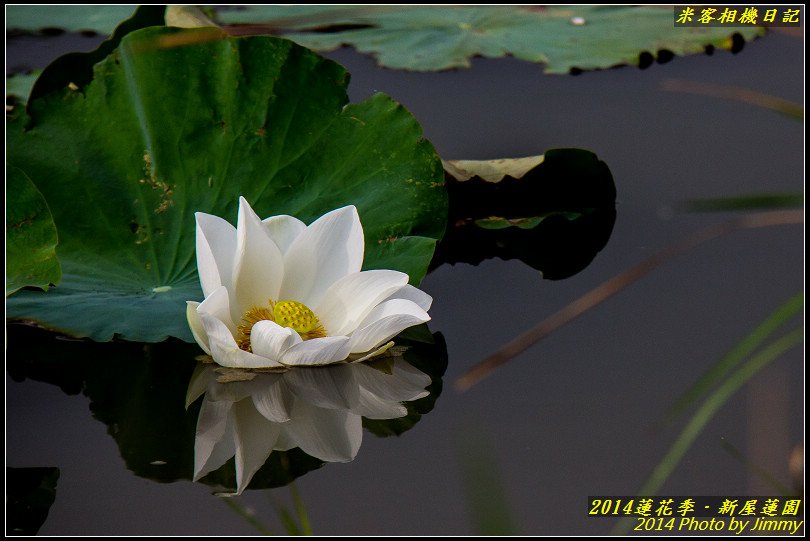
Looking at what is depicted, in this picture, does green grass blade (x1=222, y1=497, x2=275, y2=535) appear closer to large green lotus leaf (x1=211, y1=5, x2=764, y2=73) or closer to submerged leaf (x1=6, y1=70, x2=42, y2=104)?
submerged leaf (x1=6, y1=70, x2=42, y2=104)

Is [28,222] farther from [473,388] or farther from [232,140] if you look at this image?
[473,388]

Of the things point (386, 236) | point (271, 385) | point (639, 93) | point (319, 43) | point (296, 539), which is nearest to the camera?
point (296, 539)

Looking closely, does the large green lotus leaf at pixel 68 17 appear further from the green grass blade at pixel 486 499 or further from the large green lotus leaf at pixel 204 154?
the green grass blade at pixel 486 499

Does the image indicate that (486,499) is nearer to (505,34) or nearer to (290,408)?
(290,408)

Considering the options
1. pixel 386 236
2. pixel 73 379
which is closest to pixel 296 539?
pixel 73 379

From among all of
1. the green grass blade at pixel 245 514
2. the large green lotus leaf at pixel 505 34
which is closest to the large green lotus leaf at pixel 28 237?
the green grass blade at pixel 245 514

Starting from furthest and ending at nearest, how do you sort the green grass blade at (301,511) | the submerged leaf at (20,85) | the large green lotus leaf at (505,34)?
the large green lotus leaf at (505,34) → the submerged leaf at (20,85) → the green grass blade at (301,511)

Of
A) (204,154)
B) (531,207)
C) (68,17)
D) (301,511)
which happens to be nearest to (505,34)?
(531,207)
